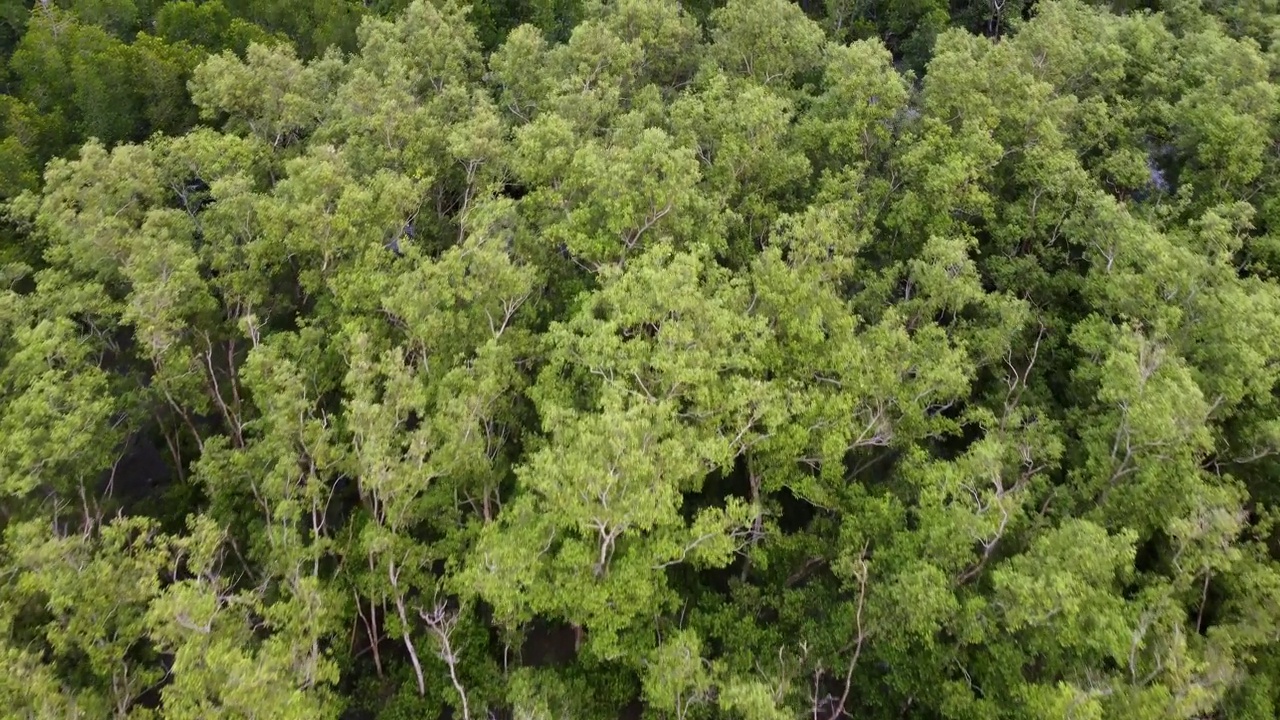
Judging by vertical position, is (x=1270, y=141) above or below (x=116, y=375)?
above

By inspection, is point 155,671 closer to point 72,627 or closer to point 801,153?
point 72,627

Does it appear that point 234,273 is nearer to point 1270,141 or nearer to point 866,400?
point 866,400

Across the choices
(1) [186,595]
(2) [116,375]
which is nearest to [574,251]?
(1) [186,595]

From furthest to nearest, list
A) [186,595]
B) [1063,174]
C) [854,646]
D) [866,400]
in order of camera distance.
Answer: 1. [1063,174]
2. [866,400]
3. [854,646]
4. [186,595]

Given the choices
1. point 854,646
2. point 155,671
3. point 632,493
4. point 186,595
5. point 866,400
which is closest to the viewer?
point 186,595

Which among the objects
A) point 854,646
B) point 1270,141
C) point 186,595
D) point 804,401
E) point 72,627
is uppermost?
point 1270,141

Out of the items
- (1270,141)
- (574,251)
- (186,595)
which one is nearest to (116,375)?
(186,595)

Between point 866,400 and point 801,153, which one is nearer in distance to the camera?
point 866,400
